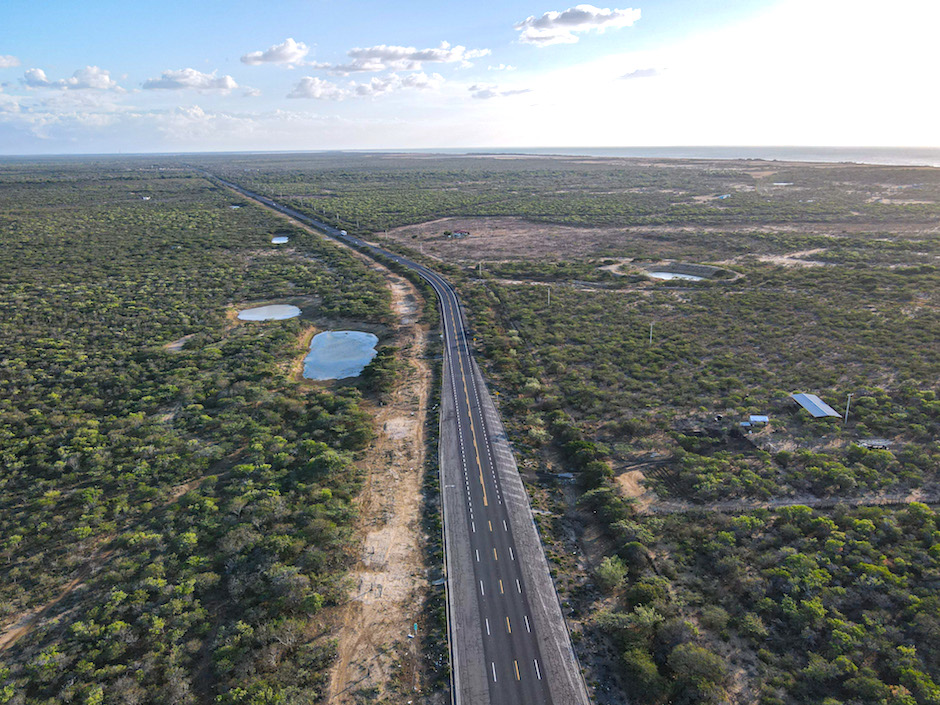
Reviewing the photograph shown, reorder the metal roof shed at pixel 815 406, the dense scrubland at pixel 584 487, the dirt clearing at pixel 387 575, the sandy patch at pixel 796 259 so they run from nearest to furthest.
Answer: the dirt clearing at pixel 387 575, the dense scrubland at pixel 584 487, the metal roof shed at pixel 815 406, the sandy patch at pixel 796 259

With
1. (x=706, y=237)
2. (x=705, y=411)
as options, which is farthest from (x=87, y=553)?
(x=706, y=237)

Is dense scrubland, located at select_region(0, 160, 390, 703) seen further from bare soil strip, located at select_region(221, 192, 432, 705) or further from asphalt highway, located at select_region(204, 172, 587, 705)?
asphalt highway, located at select_region(204, 172, 587, 705)

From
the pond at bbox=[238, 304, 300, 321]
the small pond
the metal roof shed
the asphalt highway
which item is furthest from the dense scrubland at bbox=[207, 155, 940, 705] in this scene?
the pond at bbox=[238, 304, 300, 321]

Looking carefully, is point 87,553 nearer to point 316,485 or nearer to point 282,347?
point 316,485

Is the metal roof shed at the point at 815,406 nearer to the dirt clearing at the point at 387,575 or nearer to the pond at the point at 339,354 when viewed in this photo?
the dirt clearing at the point at 387,575

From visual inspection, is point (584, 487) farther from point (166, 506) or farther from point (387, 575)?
point (166, 506)

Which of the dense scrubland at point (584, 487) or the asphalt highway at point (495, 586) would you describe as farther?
the dense scrubland at point (584, 487)

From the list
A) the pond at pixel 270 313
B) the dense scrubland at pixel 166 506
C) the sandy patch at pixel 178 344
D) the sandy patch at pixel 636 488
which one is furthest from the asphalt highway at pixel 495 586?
the pond at pixel 270 313
